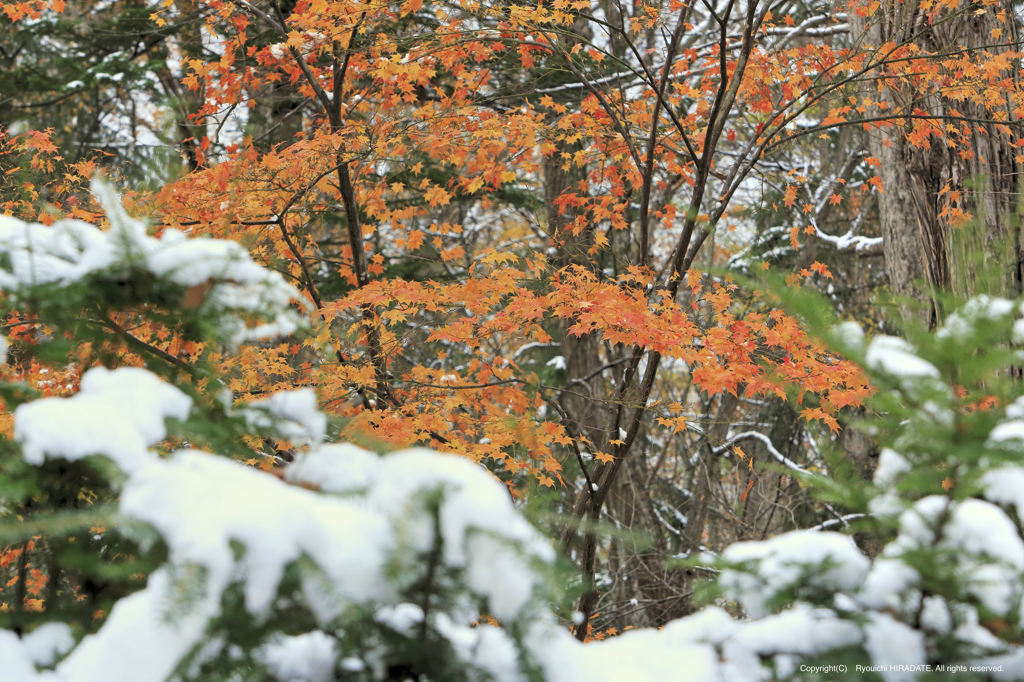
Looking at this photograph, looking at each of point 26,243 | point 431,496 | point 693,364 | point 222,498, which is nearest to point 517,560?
point 431,496

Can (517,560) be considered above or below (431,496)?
below

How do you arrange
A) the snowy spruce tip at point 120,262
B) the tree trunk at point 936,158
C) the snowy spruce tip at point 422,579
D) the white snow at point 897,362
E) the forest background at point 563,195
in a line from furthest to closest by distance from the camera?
the tree trunk at point 936,158, the forest background at point 563,195, the snowy spruce tip at point 120,262, the white snow at point 897,362, the snowy spruce tip at point 422,579

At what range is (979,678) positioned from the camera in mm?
1112

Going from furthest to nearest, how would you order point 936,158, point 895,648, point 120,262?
point 936,158, point 120,262, point 895,648

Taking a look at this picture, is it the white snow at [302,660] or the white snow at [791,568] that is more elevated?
the white snow at [791,568]

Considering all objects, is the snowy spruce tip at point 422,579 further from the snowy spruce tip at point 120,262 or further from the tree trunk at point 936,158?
the tree trunk at point 936,158

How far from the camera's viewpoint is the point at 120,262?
4.71 ft

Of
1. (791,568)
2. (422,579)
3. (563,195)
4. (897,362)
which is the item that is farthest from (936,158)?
(422,579)

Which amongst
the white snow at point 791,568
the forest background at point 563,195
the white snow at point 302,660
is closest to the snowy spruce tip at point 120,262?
the white snow at point 302,660

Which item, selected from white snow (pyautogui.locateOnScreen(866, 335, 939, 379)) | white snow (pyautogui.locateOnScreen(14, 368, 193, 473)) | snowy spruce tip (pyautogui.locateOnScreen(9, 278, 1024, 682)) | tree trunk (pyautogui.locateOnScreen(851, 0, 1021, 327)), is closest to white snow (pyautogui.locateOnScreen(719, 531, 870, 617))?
snowy spruce tip (pyautogui.locateOnScreen(9, 278, 1024, 682))

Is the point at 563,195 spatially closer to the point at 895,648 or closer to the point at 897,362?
the point at 897,362

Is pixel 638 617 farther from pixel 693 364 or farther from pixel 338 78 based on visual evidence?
pixel 338 78

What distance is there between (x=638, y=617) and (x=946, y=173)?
17.3 feet

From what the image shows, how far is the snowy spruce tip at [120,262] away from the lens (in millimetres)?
1426
